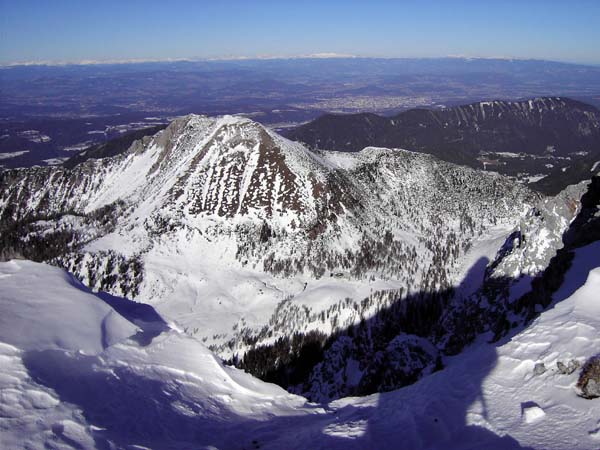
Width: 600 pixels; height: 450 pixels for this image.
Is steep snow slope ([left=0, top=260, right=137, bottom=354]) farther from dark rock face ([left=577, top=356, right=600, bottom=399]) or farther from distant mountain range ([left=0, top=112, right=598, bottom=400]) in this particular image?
distant mountain range ([left=0, top=112, right=598, bottom=400])

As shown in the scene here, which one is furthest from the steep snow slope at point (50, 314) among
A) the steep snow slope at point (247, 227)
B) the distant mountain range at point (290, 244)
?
the steep snow slope at point (247, 227)

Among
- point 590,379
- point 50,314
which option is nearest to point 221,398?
point 50,314

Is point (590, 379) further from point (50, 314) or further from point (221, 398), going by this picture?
point (50, 314)

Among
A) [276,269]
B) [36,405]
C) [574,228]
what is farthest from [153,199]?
[36,405]

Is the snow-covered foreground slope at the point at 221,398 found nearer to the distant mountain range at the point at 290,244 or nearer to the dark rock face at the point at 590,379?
the dark rock face at the point at 590,379

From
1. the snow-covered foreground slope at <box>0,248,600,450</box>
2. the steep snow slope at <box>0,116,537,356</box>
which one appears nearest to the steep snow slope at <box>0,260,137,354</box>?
the snow-covered foreground slope at <box>0,248,600,450</box>

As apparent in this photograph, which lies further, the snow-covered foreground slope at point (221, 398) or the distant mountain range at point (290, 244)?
the distant mountain range at point (290, 244)
